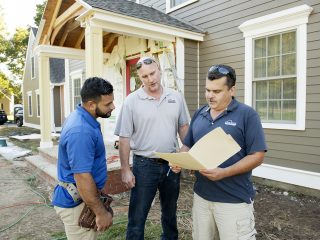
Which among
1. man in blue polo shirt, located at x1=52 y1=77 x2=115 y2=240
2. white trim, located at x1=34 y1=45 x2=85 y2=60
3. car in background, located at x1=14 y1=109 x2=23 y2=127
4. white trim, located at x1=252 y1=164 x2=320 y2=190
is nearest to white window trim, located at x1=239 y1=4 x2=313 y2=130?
white trim, located at x1=252 y1=164 x2=320 y2=190

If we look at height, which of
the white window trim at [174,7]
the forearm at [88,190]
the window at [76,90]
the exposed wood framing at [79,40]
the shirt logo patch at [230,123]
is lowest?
the forearm at [88,190]

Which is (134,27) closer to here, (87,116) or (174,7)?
(174,7)

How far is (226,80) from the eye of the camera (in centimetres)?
194

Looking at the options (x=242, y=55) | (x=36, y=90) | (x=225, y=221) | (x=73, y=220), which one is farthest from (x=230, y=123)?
(x=36, y=90)

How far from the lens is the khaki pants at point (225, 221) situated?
1870 millimetres

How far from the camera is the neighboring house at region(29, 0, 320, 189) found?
469 centimetres

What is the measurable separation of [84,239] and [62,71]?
52.1 feet

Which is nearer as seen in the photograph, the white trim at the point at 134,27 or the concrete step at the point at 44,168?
the white trim at the point at 134,27

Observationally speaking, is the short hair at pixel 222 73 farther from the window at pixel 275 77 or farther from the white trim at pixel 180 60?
the white trim at pixel 180 60

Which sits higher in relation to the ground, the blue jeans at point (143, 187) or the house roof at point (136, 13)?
the house roof at point (136, 13)

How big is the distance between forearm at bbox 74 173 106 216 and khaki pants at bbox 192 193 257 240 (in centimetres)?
75

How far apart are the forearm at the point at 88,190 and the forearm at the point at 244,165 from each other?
852 mm

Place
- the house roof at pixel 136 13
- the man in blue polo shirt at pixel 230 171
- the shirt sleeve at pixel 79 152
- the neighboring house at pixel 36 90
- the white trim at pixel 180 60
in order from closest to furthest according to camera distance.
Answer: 1. the shirt sleeve at pixel 79 152
2. the man in blue polo shirt at pixel 230 171
3. the house roof at pixel 136 13
4. the white trim at pixel 180 60
5. the neighboring house at pixel 36 90

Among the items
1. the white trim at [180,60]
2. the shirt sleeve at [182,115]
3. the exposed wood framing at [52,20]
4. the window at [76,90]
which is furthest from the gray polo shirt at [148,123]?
the window at [76,90]
